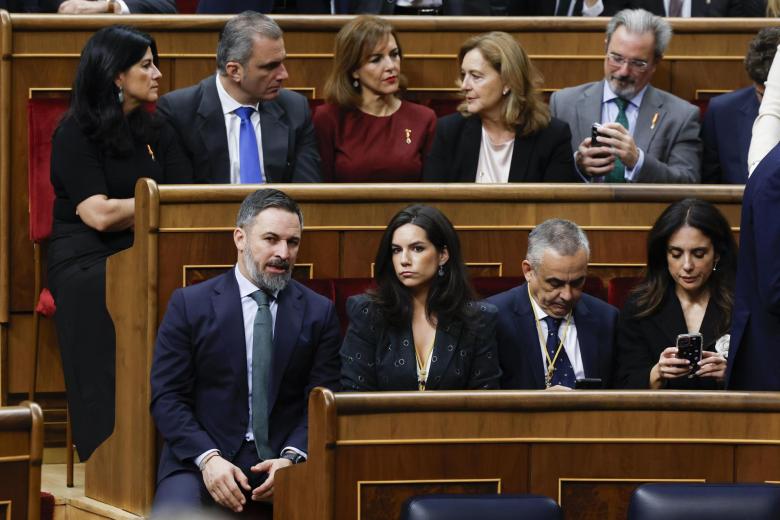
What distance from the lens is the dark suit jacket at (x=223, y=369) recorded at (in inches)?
62.4

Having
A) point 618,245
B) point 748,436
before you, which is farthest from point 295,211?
point 748,436

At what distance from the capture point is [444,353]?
1599 millimetres

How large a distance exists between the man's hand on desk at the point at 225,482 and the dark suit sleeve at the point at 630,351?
17.2 inches

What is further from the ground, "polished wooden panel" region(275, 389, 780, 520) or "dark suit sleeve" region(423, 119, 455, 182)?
"dark suit sleeve" region(423, 119, 455, 182)

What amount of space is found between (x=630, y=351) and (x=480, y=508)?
22.6 inches

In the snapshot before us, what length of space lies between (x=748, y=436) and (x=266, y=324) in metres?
0.51

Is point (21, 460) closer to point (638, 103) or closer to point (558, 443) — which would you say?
point (558, 443)

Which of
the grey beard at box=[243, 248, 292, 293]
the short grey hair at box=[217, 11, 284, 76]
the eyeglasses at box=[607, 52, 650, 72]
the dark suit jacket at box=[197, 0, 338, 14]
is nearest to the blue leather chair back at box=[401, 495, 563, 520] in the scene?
the grey beard at box=[243, 248, 292, 293]

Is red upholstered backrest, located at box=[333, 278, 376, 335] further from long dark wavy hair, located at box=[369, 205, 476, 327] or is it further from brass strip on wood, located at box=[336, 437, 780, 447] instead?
brass strip on wood, located at box=[336, 437, 780, 447]

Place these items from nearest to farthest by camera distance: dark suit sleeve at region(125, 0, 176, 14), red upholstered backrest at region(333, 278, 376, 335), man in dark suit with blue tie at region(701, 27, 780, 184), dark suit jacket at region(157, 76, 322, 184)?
red upholstered backrest at region(333, 278, 376, 335)
dark suit jacket at region(157, 76, 322, 184)
man in dark suit with blue tie at region(701, 27, 780, 184)
dark suit sleeve at region(125, 0, 176, 14)

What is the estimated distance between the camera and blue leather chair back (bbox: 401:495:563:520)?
1.16m

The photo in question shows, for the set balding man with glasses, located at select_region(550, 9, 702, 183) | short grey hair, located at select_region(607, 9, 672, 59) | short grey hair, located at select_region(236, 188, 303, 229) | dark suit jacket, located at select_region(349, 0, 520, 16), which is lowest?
short grey hair, located at select_region(236, 188, 303, 229)

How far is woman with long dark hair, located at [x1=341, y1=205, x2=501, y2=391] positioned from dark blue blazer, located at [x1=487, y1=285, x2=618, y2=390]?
0.05 meters

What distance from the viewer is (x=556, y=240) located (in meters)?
1.68
